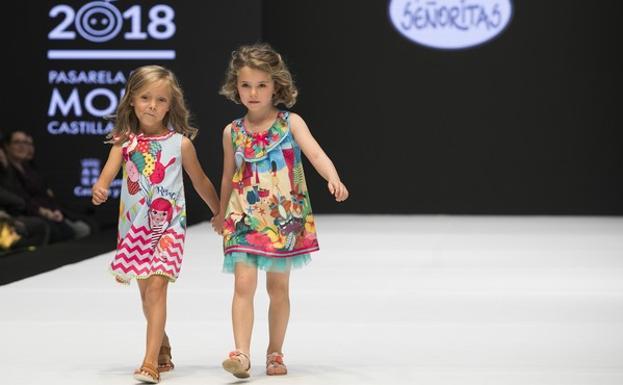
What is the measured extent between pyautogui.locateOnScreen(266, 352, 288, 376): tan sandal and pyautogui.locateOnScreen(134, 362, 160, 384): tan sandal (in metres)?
0.30

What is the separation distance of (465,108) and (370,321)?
305 inches

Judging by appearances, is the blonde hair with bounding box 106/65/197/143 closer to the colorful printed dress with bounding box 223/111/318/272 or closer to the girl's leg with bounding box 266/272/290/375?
the colorful printed dress with bounding box 223/111/318/272

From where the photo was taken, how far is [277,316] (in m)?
3.14

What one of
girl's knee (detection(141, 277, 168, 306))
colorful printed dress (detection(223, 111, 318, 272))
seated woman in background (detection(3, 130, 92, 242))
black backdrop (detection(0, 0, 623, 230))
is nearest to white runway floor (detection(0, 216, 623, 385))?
girl's knee (detection(141, 277, 168, 306))

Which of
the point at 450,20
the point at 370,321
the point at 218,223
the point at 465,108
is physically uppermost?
the point at 450,20

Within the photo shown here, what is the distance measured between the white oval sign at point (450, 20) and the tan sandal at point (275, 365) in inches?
343

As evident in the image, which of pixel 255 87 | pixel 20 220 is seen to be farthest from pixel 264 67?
pixel 20 220

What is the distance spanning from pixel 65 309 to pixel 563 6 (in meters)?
8.13

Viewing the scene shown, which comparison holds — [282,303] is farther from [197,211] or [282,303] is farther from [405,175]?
[405,175]

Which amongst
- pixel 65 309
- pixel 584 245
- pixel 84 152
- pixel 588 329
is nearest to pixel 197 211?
pixel 84 152

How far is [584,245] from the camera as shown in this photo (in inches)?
311

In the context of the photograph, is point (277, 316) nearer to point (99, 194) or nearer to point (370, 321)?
point (99, 194)

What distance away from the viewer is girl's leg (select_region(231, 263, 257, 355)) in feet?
9.86

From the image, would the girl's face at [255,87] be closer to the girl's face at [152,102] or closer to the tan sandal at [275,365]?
the girl's face at [152,102]
